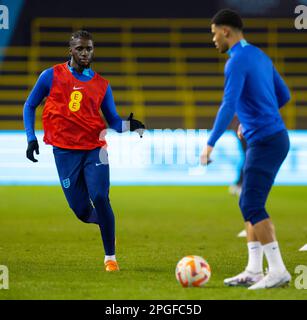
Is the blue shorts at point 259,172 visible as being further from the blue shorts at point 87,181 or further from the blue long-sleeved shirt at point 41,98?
the blue long-sleeved shirt at point 41,98

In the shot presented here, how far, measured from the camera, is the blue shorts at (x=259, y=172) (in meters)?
7.45

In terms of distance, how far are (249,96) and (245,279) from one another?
1513 mm

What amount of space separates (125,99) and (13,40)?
13.0 feet

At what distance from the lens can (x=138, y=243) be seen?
38.2 feet

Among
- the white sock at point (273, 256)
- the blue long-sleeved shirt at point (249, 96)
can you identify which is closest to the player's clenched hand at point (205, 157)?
the blue long-sleeved shirt at point (249, 96)

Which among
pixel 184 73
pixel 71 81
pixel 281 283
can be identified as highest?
pixel 184 73

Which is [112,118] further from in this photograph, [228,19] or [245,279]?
[245,279]

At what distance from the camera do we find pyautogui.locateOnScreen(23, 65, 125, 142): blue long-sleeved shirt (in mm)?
9148

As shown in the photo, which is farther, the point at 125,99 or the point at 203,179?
the point at 125,99

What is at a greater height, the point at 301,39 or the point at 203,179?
the point at 301,39

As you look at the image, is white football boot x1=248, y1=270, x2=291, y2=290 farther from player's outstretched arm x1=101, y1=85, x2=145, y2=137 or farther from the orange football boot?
player's outstretched arm x1=101, y1=85, x2=145, y2=137

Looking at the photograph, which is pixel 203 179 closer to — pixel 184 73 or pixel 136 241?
pixel 184 73

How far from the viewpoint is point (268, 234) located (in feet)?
24.5

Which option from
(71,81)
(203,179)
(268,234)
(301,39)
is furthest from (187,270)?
(301,39)
